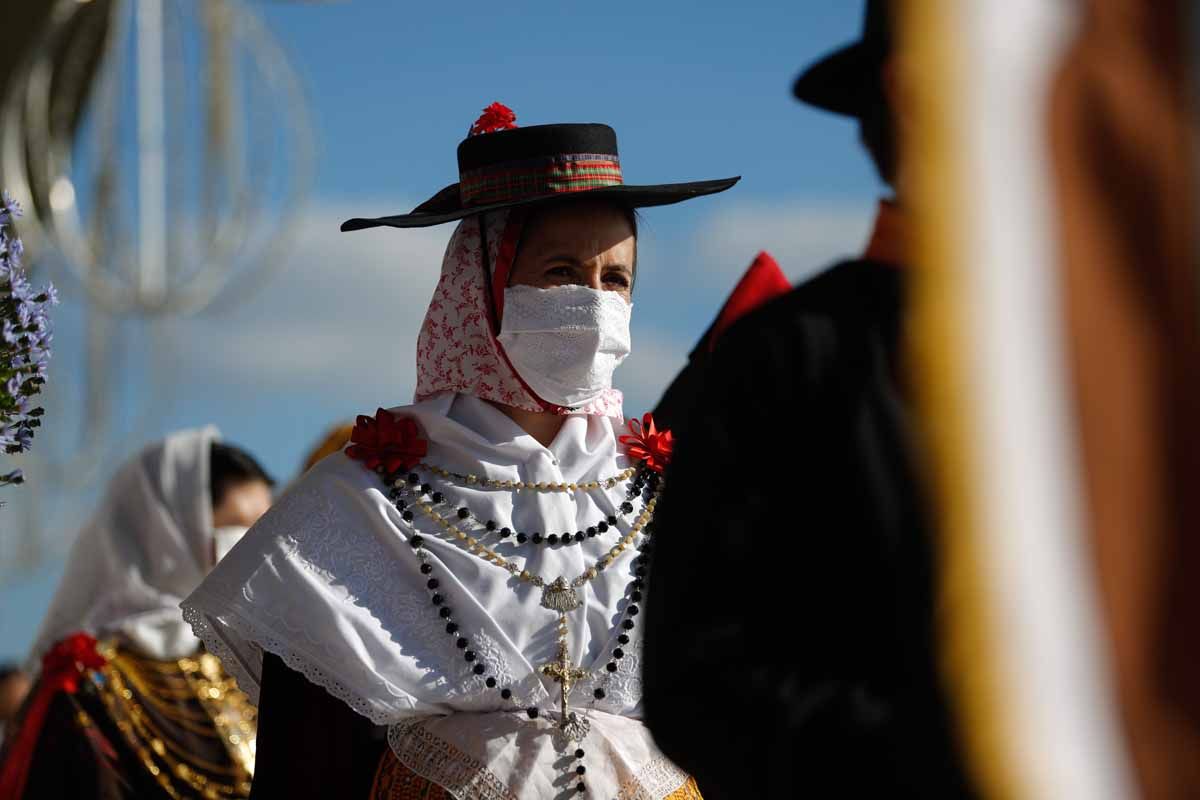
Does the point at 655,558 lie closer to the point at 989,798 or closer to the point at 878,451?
the point at 878,451

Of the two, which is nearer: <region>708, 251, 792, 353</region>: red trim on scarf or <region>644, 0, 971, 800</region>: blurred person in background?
<region>644, 0, 971, 800</region>: blurred person in background

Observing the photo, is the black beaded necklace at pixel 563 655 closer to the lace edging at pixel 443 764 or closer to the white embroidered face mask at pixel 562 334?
the lace edging at pixel 443 764

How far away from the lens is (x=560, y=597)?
10.0 ft

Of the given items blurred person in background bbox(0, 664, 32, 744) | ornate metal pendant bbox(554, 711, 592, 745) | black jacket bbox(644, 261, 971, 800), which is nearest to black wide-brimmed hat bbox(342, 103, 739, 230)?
ornate metal pendant bbox(554, 711, 592, 745)

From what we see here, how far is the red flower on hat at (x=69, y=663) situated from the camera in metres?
4.61

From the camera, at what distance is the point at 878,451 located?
135cm

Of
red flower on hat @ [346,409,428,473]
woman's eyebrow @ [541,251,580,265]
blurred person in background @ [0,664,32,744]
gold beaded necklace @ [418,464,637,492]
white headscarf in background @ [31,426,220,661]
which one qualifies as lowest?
blurred person in background @ [0,664,32,744]

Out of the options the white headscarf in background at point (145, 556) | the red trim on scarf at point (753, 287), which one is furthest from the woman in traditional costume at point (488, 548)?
the white headscarf in background at point (145, 556)

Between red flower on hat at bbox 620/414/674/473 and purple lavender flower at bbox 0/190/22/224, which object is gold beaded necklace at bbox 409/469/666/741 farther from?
purple lavender flower at bbox 0/190/22/224

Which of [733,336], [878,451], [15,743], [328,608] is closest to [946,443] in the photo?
[878,451]

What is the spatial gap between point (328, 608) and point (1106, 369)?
2139 mm

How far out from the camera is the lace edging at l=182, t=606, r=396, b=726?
292 cm

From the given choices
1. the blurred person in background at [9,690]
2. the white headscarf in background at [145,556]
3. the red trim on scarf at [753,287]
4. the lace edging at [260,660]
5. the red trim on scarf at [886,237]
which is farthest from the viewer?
the blurred person in background at [9,690]

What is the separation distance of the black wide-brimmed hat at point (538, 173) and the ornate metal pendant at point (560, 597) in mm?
732
